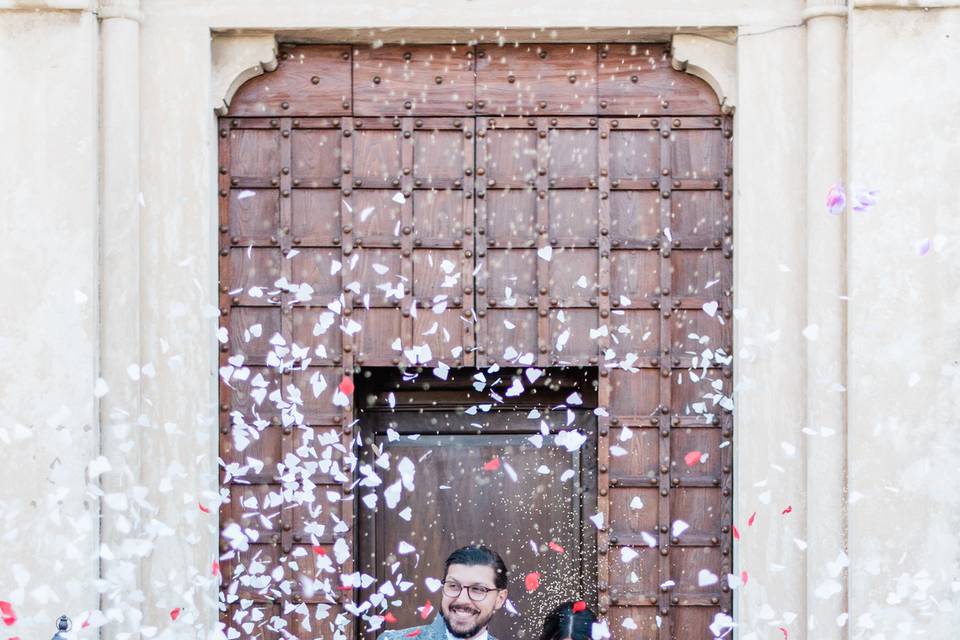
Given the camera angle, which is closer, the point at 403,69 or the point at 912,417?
the point at 912,417

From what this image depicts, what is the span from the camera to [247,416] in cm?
429

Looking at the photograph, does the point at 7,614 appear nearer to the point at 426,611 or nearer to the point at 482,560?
the point at 426,611

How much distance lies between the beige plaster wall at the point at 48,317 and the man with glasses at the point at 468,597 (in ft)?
3.70

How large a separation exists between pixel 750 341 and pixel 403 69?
4.89 feet

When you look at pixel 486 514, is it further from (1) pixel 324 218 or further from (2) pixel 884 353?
(2) pixel 884 353

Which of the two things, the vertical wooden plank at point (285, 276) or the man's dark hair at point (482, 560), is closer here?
the vertical wooden plank at point (285, 276)

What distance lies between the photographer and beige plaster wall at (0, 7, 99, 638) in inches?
157

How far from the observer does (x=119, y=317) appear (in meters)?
4.04

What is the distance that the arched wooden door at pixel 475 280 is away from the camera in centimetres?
427

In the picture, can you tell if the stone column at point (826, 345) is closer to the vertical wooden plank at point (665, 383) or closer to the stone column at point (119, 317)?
the vertical wooden plank at point (665, 383)

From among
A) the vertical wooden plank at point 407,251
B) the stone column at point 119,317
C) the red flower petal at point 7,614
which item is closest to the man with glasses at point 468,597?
the vertical wooden plank at point 407,251

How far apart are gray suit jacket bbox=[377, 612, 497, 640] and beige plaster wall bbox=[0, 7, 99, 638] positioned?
3.27 ft

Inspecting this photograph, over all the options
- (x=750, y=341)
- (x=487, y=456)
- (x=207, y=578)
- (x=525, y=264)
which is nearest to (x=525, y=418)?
(x=487, y=456)

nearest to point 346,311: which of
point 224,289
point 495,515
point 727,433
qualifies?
point 224,289
